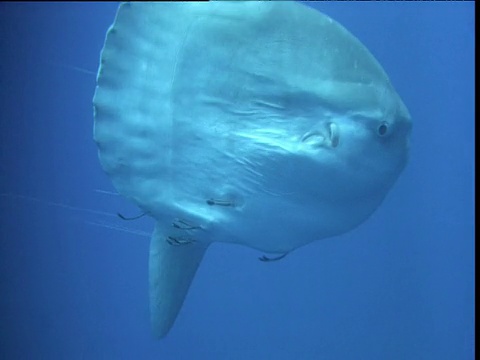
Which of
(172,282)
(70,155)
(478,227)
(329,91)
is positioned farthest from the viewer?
(70,155)

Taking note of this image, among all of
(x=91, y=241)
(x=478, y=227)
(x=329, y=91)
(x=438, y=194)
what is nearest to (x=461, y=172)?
(x=438, y=194)

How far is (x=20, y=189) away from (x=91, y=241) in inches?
70.5

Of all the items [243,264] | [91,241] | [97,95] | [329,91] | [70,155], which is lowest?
[243,264]

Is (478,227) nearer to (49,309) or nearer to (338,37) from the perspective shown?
(338,37)

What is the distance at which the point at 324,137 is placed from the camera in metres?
1.53

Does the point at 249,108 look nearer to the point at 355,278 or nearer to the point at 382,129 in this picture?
the point at 382,129

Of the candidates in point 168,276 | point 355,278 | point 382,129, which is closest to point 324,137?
point 382,129

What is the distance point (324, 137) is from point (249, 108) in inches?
8.4

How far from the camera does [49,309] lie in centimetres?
447

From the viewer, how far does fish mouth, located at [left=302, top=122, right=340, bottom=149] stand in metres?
1.53

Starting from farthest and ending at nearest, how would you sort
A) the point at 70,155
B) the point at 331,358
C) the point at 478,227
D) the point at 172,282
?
the point at 331,358 < the point at 70,155 < the point at 478,227 < the point at 172,282

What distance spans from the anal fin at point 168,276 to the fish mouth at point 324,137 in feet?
2.61

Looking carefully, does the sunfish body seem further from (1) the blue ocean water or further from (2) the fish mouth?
(1) the blue ocean water

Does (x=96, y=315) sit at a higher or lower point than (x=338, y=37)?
lower
